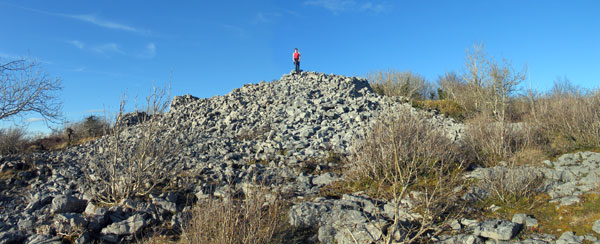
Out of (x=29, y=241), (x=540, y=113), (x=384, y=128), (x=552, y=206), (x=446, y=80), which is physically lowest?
(x=29, y=241)

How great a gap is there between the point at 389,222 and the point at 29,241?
5.30 metres

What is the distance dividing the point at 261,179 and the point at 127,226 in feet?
9.46

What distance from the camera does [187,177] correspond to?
7.92 metres

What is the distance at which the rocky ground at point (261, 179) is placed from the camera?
17.5ft

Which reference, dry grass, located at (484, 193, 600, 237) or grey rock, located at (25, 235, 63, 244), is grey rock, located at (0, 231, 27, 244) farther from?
dry grass, located at (484, 193, 600, 237)

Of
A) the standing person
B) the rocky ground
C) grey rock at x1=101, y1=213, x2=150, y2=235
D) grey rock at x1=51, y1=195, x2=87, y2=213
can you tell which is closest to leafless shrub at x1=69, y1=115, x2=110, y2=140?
the rocky ground

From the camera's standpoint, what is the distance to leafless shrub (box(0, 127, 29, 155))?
47.7 feet

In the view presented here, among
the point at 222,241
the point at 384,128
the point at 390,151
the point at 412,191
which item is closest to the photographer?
the point at 222,241

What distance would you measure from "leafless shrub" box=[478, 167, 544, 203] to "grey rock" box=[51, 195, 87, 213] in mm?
7316

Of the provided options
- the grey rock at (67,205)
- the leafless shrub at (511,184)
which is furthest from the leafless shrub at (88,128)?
the leafless shrub at (511,184)

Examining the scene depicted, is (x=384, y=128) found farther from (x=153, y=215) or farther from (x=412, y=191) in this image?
(x=153, y=215)

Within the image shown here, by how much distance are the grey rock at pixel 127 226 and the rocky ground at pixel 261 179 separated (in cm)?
2

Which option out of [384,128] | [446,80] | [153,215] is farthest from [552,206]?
[446,80]

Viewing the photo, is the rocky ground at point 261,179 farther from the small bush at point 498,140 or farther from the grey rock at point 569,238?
the small bush at point 498,140
